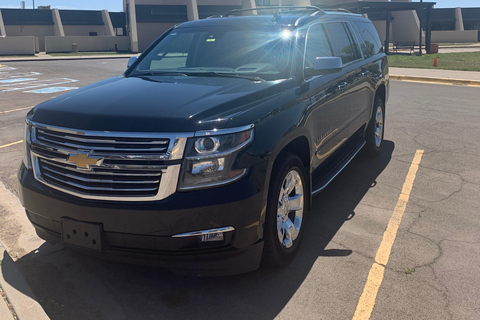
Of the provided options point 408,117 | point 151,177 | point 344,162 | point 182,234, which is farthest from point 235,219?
point 408,117

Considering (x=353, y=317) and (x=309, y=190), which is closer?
(x=353, y=317)

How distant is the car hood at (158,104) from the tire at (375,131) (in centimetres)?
326

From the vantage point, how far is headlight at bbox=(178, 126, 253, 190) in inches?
115

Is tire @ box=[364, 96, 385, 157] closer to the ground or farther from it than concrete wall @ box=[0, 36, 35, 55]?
closer to the ground

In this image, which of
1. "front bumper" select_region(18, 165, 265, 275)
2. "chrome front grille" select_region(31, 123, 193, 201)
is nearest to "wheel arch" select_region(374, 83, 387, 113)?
"front bumper" select_region(18, 165, 265, 275)

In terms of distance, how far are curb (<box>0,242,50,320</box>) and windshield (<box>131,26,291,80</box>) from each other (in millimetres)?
2125

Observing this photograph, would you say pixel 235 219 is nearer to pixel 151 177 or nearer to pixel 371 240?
pixel 151 177

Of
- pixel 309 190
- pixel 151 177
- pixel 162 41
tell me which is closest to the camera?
pixel 151 177

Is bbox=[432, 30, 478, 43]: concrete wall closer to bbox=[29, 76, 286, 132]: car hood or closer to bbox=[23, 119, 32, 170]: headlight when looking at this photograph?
bbox=[29, 76, 286, 132]: car hood

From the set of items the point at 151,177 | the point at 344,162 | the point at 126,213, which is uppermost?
the point at 151,177

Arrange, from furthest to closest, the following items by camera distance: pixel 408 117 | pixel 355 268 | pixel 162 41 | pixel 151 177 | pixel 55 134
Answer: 1. pixel 408 117
2. pixel 162 41
3. pixel 355 268
4. pixel 55 134
5. pixel 151 177

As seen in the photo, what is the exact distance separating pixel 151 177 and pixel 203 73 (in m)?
1.55

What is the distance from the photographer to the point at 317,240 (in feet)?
13.9

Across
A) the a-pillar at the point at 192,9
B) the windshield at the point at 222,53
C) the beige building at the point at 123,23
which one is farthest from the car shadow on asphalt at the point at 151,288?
the a-pillar at the point at 192,9
